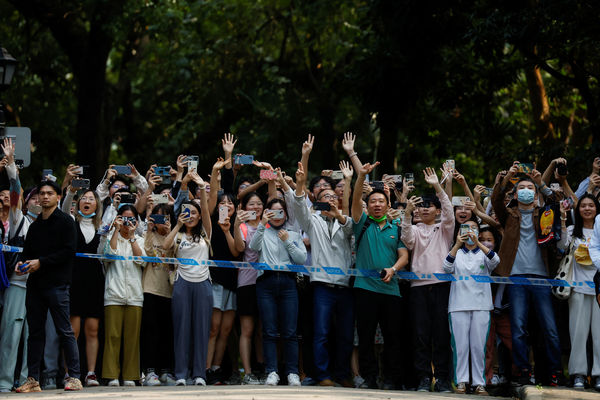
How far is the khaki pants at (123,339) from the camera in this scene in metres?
10.9

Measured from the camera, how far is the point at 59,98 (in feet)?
83.9

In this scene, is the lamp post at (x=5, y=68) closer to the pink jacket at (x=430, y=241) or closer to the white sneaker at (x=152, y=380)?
the white sneaker at (x=152, y=380)

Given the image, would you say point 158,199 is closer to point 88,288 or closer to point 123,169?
point 123,169

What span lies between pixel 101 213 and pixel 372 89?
25.5 ft

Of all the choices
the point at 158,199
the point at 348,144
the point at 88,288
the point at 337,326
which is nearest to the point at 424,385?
the point at 337,326

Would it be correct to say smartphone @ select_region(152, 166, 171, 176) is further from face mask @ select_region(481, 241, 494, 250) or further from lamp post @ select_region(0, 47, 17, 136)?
face mask @ select_region(481, 241, 494, 250)

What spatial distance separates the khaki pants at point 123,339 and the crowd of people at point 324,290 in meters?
0.02

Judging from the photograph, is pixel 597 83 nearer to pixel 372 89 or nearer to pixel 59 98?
pixel 372 89

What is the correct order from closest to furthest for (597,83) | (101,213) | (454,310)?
(454,310) → (101,213) → (597,83)

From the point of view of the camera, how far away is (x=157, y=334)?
11.2m

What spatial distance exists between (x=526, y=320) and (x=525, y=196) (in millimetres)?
1427

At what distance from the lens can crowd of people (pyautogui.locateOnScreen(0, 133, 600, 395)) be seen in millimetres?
10648

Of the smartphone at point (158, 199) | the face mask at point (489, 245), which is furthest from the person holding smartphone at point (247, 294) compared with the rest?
the face mask at point (489, 245)

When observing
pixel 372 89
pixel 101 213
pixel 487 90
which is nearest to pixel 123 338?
pixel 101 213
